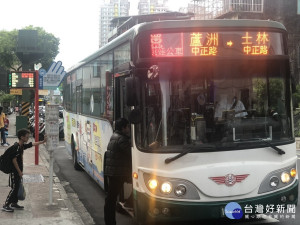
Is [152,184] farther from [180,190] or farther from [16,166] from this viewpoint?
[16,166]

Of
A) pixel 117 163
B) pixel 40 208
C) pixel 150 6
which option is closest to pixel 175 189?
pixel 117 163

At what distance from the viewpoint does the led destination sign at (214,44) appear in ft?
16.7

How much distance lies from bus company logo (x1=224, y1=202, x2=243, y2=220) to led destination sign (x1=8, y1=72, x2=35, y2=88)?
33.8 ft

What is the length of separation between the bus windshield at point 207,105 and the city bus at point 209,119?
0.04 feet

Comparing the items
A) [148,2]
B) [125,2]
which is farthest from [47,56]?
[125,2]

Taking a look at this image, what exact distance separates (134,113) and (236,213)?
68.5 inches

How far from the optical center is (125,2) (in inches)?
5768

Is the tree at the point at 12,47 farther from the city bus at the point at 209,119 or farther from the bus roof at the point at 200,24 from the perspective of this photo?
the city bus at the point at 209,119

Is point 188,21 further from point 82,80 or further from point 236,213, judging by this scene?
point 82,80

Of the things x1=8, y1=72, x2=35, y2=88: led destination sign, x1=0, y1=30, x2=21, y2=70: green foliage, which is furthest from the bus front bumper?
x1=0, y1=30, x2=21, y2=70: green foliage

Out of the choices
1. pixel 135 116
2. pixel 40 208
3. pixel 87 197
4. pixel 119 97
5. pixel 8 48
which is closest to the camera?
pixel 135 116

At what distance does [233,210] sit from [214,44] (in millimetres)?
2062

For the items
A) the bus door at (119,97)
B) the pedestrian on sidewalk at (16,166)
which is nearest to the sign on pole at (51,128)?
the pedestrian on sidewalk at (16,166)

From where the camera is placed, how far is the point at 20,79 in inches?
538
